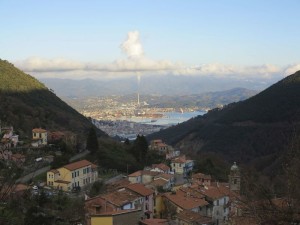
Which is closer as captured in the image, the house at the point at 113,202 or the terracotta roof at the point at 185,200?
the house at the point at 113,202

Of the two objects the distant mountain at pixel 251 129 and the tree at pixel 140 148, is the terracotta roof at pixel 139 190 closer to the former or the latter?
the tree at pixel 140 148

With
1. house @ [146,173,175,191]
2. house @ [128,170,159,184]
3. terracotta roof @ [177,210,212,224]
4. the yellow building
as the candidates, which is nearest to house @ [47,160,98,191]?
house @ [128,170,159,184]

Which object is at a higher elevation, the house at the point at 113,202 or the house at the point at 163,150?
the house at the point at 113,202

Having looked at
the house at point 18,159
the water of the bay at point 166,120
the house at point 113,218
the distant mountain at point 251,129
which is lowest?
the water of the bay at point 166,120

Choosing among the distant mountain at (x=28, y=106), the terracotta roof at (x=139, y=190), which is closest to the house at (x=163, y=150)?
the distant mountain at (x=28, y=106)

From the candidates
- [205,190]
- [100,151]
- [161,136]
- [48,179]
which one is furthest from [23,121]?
[161,136]

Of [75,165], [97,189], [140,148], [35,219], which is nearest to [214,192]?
[97,189]

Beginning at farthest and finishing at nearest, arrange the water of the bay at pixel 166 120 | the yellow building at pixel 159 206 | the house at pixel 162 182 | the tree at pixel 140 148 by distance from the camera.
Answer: the water of the bay at pixel 166 120 → the tree at pixel 140 148 → the house at pixel 162 182 → the yellow building at pixel 159 206

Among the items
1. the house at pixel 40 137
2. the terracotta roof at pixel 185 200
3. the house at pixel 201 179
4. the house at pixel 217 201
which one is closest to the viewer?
the terracotta roof at pixel 185 200
